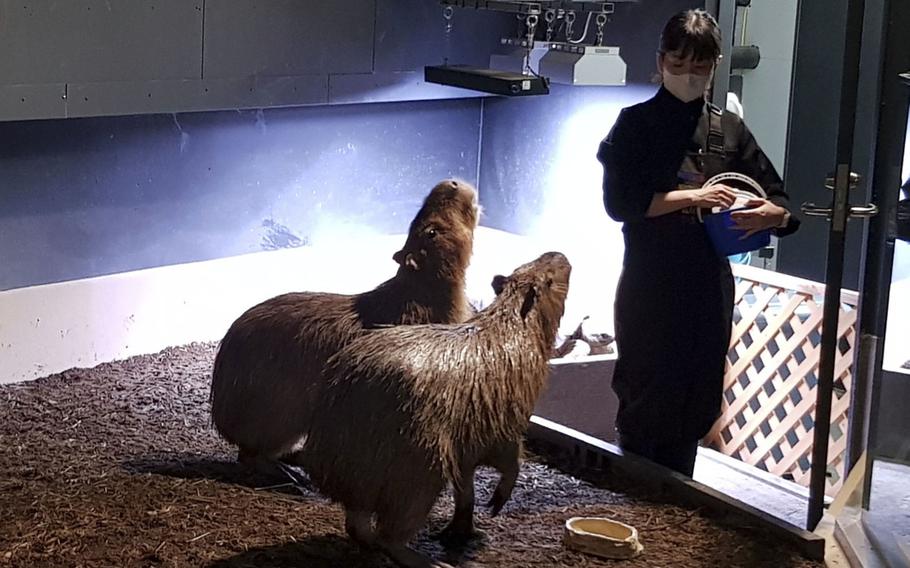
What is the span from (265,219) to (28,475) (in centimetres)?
214

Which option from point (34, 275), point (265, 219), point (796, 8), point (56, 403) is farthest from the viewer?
point (796, 8)

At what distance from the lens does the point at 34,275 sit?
15.3 ft

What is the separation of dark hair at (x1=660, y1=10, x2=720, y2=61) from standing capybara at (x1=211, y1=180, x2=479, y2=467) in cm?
72

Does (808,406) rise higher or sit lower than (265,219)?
lower

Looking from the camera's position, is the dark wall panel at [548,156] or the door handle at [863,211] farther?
the dark wall panel at [548,156]

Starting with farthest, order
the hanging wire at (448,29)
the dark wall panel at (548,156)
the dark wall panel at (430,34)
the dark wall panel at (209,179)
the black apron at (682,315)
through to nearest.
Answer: the dark wall panel at (548,156) → the hanging wire at (448,29) → the dark wall panel at (430,34) → the dark wall panel at (209,179) → the black apron at (682,315)

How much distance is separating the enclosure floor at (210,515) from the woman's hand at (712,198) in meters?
0.84

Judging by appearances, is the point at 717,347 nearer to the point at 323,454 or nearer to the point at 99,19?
the point at 323,454

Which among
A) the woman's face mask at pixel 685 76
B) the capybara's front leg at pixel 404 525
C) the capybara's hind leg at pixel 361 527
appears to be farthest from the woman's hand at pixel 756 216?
the capybara's hind leg at pixel 361 527

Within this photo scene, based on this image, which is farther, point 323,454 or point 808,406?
point 808,406

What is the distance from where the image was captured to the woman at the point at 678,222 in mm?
3291

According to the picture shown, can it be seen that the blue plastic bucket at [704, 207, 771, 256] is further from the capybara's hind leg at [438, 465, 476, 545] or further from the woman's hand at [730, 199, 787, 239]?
the capybara's hind leg at [438, 465, 476, 545]

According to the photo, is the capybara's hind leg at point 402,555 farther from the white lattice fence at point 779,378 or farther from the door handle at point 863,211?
the white lattice fence at point 779,378

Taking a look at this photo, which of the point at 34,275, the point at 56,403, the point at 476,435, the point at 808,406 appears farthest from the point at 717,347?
the point at 34,275
